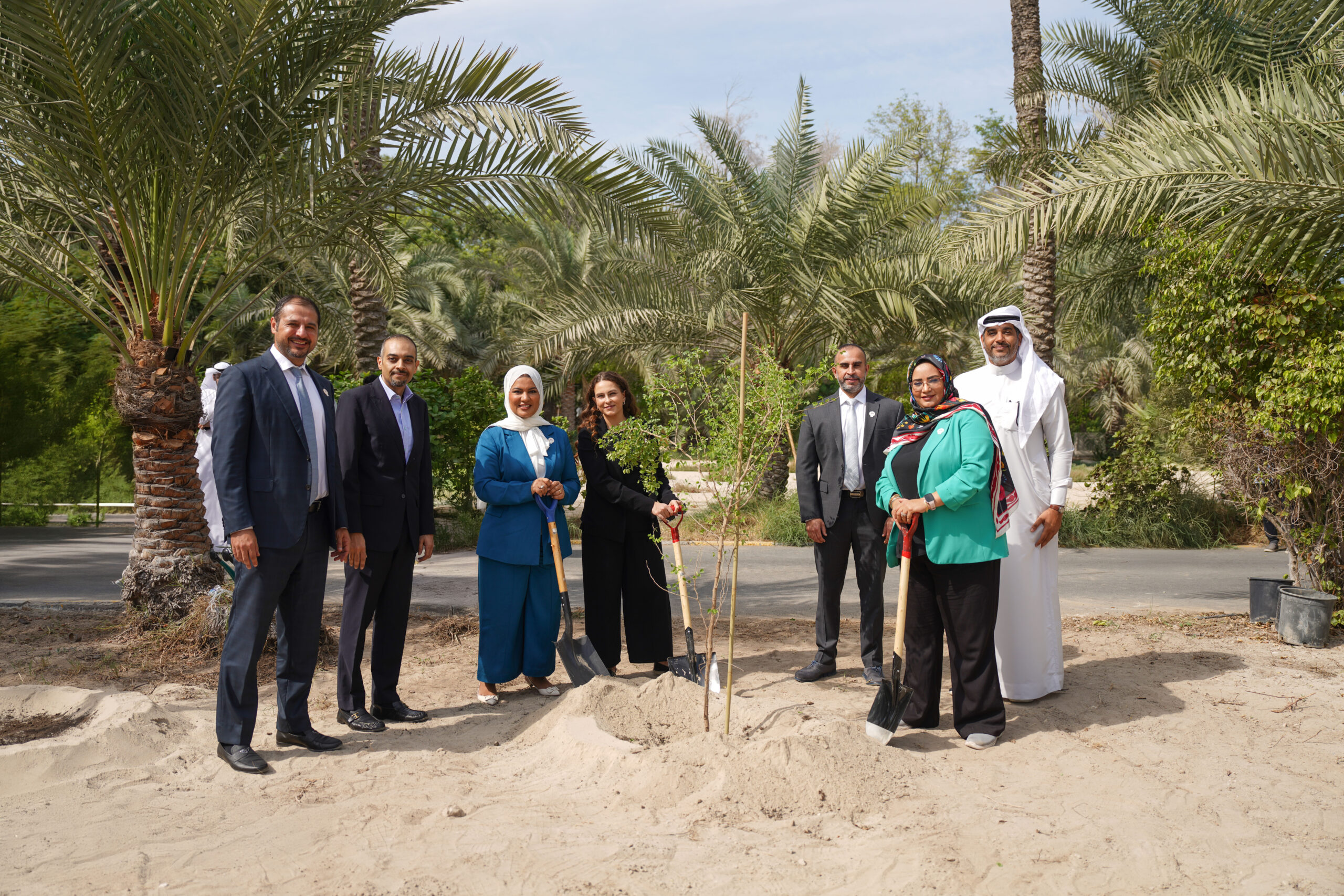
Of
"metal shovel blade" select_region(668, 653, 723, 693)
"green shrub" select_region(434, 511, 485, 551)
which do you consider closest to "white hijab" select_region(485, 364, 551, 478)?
"metal shovel blade" select_region(668, 653, 723, 693)

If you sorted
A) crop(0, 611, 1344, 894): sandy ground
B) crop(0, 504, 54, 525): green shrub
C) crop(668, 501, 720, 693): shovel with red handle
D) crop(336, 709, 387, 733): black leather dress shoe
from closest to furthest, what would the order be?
1. crop(0, 611, 1344, 894): sandy ground
2. crop(668, 501, 720, 693): shovel with red handle
3. crop(336, 709, 387, 733): black leather dress shoe
4. crop(0, 504, 54, 525): green shrub

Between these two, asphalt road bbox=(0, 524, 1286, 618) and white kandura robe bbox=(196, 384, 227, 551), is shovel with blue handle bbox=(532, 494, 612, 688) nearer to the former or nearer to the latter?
white kandura robe bbox=(196, 384, 227, 551)

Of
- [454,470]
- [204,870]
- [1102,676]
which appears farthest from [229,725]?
[454,470]

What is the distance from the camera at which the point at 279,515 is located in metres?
4.20

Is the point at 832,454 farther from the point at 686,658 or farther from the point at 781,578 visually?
the point at 781,578

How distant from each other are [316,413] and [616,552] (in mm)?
1958

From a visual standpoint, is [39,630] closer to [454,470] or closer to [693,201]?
[454,470]

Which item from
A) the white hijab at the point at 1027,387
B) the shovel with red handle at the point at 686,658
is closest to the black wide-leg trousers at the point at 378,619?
the shovel with red handle at the point at 686,658

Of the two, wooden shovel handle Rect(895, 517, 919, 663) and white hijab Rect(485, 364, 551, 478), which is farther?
white hijab Rect(485, 364, 551, 478)

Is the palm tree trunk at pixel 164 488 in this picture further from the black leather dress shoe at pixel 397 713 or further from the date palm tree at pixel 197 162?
the black leather dress shoe at pixel 397 713

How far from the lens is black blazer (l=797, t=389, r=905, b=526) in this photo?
A: 5.53 meters

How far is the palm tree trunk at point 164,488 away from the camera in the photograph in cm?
657

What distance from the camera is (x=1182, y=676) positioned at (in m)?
5.70

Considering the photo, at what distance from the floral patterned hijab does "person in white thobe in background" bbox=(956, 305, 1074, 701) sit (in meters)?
0.39
